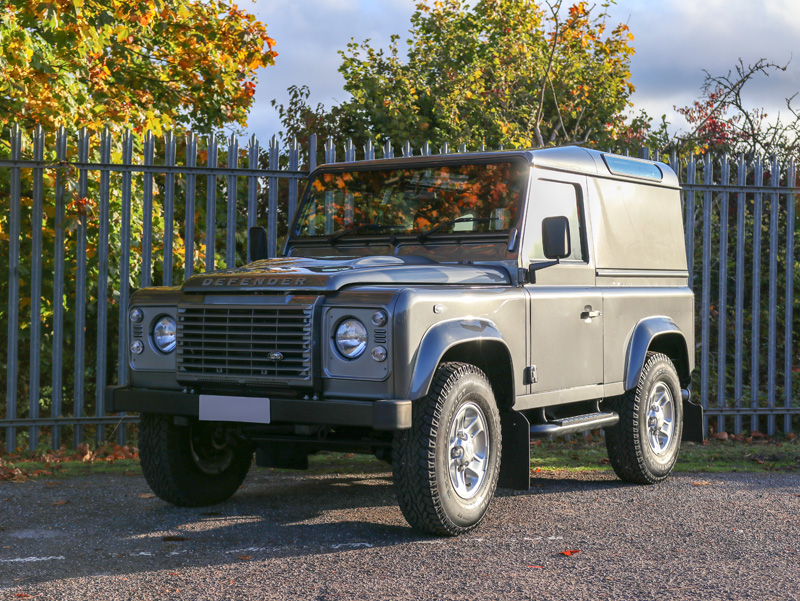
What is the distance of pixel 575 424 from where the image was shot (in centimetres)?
653

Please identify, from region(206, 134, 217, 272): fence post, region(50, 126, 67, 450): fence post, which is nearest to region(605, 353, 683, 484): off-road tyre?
region(206, 134, 217, 272): fence post

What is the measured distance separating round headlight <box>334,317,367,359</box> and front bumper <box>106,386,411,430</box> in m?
0.26

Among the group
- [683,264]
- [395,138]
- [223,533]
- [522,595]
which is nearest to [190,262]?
[223,533]

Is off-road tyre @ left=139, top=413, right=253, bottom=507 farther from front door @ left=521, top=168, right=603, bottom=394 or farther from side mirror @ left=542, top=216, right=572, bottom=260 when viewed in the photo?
side mirror @ left=542, top=216, right=572, bottom=260

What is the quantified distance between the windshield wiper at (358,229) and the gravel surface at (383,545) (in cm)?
175

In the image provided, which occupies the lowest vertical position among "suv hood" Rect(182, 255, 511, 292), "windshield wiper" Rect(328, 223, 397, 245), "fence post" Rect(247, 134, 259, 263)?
"suv hood" Rect(182, 255, 511, 292)

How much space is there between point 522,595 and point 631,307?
10.7ft

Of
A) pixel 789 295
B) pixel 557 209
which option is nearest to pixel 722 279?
pixel 789 295

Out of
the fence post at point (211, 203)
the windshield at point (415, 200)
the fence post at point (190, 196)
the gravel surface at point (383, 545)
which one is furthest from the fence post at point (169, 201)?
the gravel surface at point (383, 545)

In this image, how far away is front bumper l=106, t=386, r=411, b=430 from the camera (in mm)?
5059

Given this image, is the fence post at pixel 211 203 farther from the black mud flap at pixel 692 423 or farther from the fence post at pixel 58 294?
the black mud flap at pixel 692 423

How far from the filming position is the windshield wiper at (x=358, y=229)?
6695 millimetres

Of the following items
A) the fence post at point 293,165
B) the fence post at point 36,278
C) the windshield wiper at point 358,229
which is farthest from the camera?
the fence post at point 293,165

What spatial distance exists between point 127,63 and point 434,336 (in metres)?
9.84
